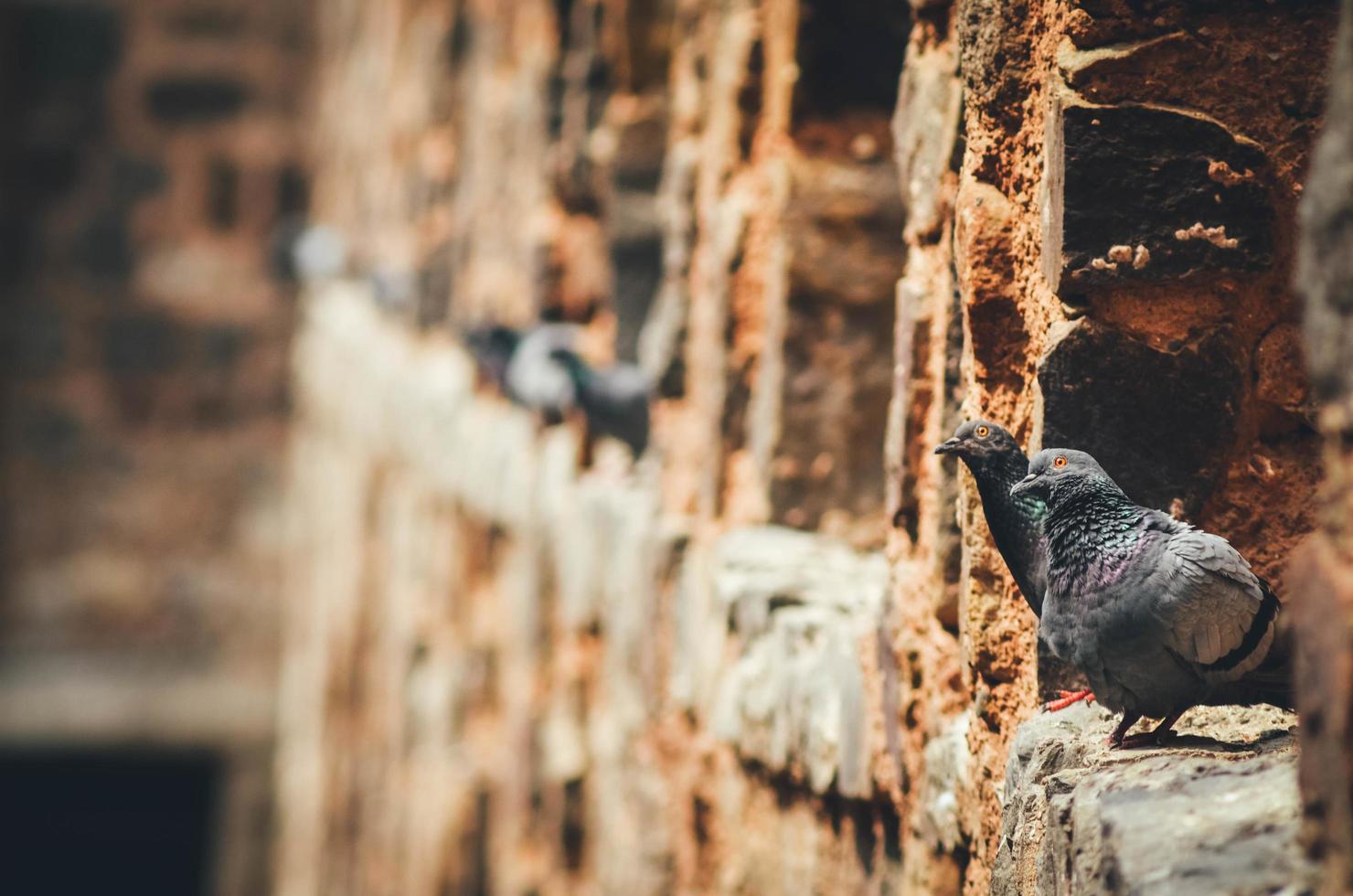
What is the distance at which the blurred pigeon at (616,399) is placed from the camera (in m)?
3.30

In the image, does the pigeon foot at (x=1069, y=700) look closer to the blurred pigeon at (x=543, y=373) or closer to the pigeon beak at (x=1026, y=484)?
the pigeon beak at (x=1026, y=484)

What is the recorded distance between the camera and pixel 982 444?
1.37 m

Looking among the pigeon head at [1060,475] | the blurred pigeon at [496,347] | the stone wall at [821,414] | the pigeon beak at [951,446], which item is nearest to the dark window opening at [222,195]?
the stone wall at [821,414]

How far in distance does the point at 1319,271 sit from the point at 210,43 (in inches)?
385

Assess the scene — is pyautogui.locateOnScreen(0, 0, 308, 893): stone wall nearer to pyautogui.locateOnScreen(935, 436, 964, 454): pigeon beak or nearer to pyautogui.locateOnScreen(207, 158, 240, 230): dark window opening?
pyautogui.locateOnScreen(207, 158, 240, 230): dark window opening

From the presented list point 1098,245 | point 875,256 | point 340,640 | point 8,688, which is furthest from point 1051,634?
point 8,688

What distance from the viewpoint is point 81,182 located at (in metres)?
9.76

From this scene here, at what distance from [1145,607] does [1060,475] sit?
0.13m

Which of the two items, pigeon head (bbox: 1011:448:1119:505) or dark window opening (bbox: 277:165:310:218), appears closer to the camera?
pigeon head (bbox: 1011:448:1119:505)

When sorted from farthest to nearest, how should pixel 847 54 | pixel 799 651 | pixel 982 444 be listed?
pixel 847 54, pixel 799 651, pixel 982 444

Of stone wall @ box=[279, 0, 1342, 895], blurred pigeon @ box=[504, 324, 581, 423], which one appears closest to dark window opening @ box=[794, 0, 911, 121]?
stone wall @ box=[279, 0, 1342, 895]

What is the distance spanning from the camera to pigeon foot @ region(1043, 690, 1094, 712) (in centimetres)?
140

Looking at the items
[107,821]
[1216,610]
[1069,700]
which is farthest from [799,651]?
[107,821]

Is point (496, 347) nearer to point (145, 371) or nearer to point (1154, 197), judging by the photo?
point (1154, 197)
